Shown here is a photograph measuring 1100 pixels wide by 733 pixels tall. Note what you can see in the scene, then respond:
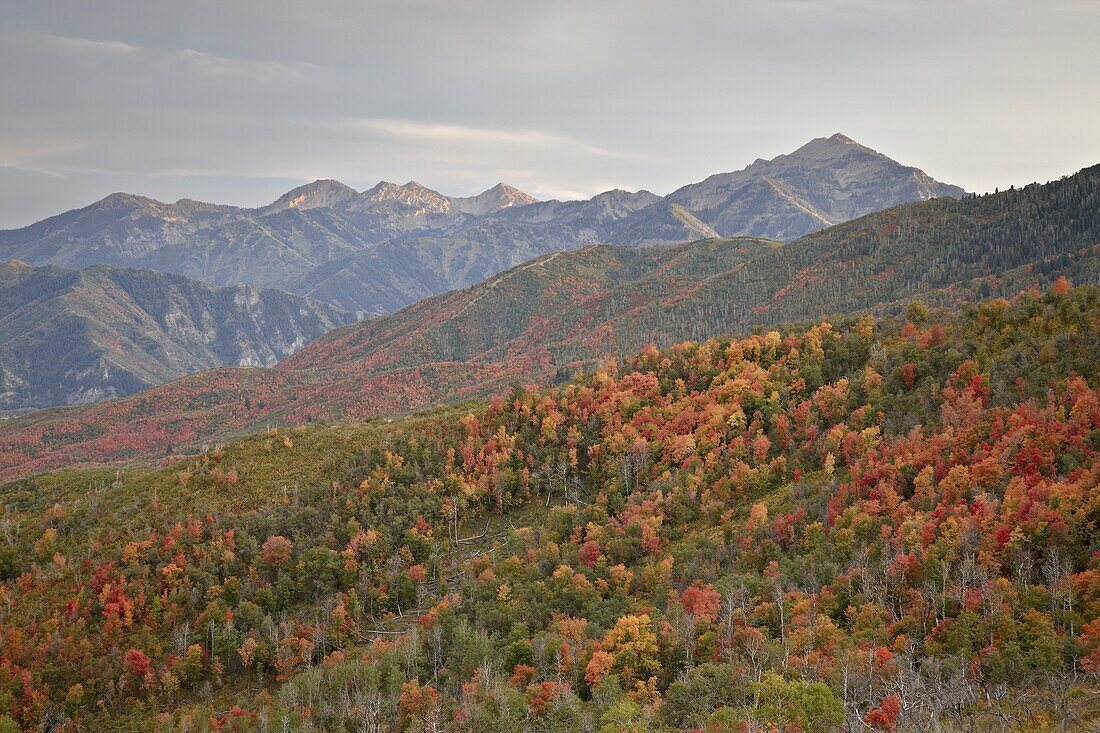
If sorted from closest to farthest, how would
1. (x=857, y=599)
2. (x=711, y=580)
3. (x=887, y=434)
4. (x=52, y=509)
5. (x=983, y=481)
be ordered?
1. (x=857, y=599)
2. (x=983, y=481)
3. (x=711, y=580)
4. (x=887, y=434)
5. (x=52, y=509)

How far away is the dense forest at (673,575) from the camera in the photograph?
93500 millimetres

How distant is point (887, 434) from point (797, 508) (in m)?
30.0

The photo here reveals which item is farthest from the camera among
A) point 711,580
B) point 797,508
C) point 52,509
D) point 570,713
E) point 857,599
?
point 52,509

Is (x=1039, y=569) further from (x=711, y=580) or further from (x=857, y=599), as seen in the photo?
(x=711, y=580)

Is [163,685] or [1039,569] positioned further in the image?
[163,685]

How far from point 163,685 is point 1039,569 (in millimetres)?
163735

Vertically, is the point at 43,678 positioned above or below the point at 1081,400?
below

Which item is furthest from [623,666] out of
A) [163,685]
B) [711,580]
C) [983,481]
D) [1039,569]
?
[163,685]

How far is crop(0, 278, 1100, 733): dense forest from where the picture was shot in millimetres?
93500

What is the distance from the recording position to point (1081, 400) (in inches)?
5044

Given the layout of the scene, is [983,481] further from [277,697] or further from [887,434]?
[277,697]

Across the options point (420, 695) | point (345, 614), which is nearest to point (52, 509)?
point (345, 614)

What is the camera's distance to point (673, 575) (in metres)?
142

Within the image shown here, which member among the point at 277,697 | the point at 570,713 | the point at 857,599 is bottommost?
the point at 277,697
